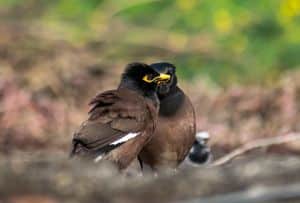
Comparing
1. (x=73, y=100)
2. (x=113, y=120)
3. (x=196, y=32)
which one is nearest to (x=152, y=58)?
(x=196, y=32)

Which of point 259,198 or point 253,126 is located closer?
point 259,198

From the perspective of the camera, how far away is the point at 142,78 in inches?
235

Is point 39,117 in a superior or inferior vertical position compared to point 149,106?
inferior

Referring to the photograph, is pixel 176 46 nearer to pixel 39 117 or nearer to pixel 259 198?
pixel 39 117

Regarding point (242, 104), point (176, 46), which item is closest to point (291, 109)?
point (242, 104)

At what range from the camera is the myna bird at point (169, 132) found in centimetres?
617

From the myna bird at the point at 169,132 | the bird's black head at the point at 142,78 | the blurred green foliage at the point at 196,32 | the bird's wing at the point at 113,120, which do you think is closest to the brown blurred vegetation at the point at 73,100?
the blurred green foliage at the point at 196,32

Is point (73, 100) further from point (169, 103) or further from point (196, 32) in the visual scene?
point (169, 103)

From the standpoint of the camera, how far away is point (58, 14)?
12305mm

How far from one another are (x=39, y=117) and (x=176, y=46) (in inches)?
113

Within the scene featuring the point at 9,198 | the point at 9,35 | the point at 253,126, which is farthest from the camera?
the point at 9,35

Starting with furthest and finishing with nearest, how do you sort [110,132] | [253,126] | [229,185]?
[253,126] → [110,132] → [229,185]

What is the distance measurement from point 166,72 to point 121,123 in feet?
1.63

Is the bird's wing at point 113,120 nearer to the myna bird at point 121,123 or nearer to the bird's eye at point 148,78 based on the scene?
the myna bird at point 121,123
